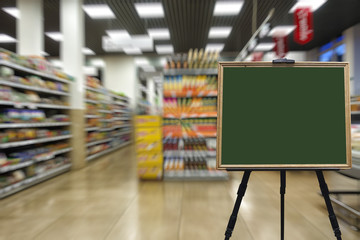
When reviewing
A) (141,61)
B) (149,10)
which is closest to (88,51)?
(141,61)

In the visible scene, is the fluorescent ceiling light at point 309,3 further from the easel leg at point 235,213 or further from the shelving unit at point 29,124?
the easel leg at point 235,213

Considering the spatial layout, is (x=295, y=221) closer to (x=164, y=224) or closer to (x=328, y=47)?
(x=164, y=224)

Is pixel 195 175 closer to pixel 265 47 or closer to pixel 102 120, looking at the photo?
pixel 102 120

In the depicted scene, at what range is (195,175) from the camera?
4.24 meters

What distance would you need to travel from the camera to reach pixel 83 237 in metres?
2.21

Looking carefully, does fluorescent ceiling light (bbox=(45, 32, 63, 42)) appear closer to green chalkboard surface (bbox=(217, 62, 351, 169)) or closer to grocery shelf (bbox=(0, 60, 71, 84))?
grocery shelf (bbox=(0, 60, 71, 84))

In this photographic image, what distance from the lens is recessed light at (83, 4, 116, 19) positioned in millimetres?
6823

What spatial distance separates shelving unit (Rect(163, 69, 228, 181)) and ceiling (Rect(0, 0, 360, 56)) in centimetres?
347

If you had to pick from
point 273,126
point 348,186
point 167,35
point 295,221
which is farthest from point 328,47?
→ point 273,126

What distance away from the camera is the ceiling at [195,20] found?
22.2 feet

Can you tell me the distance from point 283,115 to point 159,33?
8521 millimetres

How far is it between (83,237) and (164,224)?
2.60ft

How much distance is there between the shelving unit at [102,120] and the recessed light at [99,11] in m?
2.05

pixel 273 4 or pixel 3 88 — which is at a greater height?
pixel 273 4
